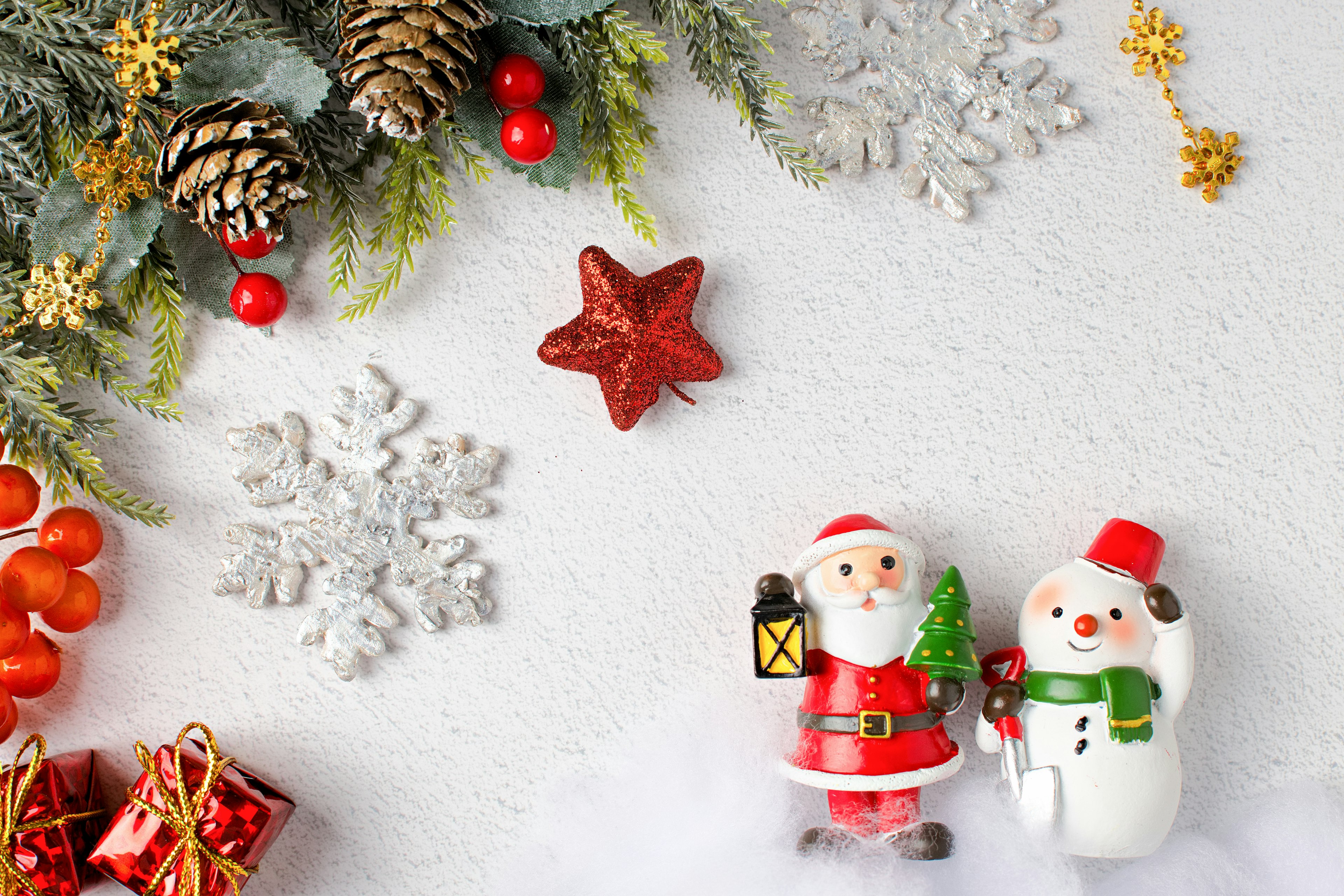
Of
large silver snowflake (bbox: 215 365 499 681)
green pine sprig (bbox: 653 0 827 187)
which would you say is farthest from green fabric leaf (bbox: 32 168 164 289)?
green pine sprig (bbox: 653 0 827 187)

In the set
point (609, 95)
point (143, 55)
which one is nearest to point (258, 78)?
point (143, 55)

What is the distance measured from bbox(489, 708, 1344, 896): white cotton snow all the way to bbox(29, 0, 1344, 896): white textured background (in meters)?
0.02

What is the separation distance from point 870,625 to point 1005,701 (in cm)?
16

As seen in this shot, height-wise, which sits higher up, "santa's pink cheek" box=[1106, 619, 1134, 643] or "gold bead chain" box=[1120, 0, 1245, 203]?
"gold bead chain" box=[1120, 0, 1245, 203]

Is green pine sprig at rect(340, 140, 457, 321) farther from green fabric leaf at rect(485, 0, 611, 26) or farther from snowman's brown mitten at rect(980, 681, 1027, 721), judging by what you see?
snowman's brown mitten at rect(980, 681, 1027, 721)

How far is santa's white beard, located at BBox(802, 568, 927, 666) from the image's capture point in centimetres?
94

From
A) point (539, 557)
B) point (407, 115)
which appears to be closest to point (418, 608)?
point (539, 557)

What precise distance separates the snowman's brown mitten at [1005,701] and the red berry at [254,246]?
928mm

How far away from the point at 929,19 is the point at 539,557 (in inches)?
31.8

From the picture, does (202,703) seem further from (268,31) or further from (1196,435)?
(1196,435)

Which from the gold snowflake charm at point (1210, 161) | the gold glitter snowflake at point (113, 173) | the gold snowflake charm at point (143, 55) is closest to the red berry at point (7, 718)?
the gold glitter snowflake at point (113, 173)

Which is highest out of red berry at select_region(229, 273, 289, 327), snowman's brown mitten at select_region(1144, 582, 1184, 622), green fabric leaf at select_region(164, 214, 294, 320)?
green fabric leaf at select_region(164, 214, 294, 320)

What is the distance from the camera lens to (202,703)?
43.2 inches

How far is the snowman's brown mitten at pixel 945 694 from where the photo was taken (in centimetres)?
90
